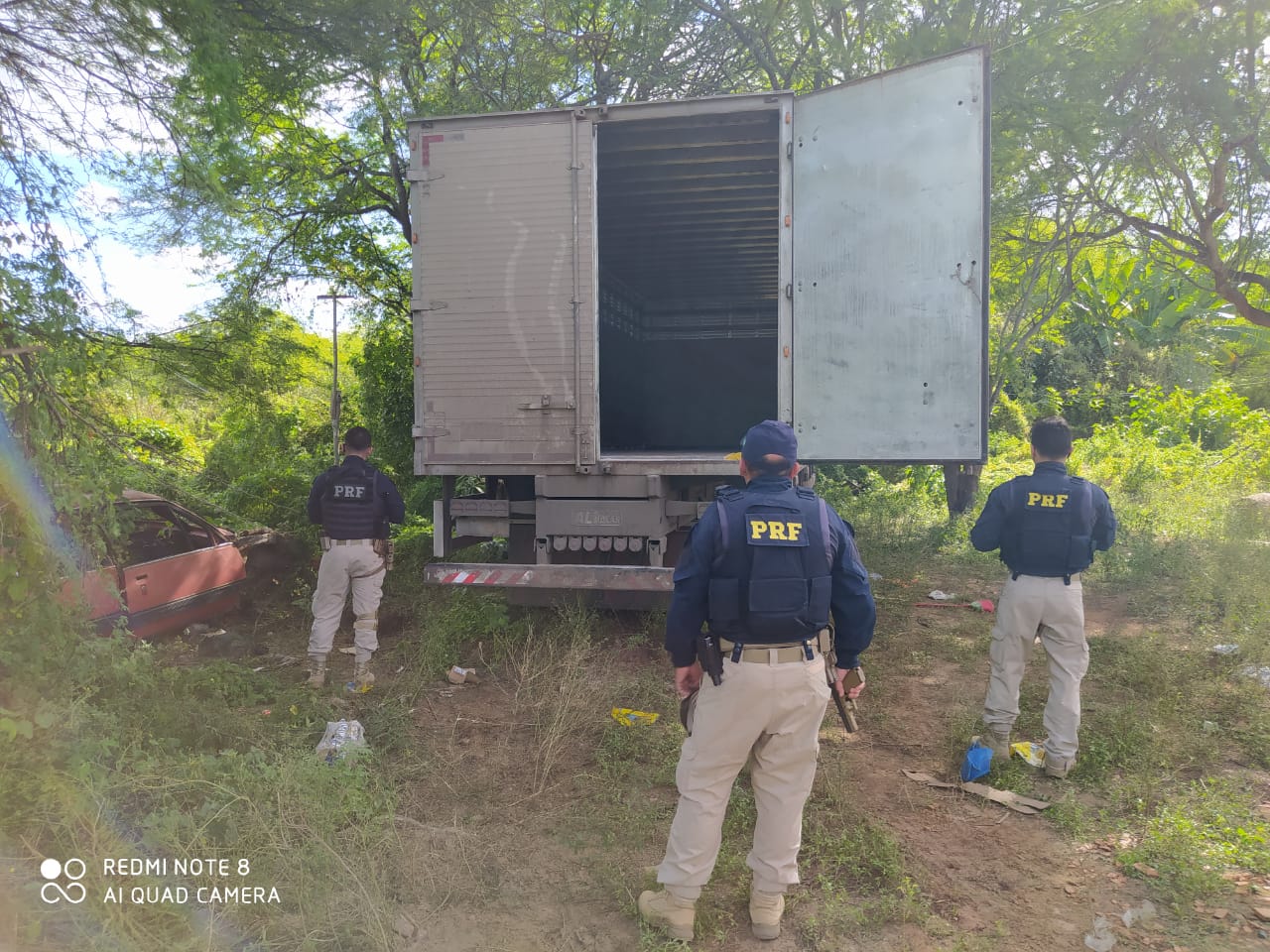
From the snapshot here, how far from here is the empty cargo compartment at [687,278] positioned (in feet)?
19.6

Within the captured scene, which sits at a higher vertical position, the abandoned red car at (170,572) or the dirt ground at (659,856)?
the abandoned red car at (170,572)

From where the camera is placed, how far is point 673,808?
371 centimetres

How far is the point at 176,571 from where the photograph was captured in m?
5.73

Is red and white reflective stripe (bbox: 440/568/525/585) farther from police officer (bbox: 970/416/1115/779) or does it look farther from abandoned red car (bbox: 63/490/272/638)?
police officer (bbox: 970/416/1115/779)

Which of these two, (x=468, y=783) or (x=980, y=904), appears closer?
(x=980, y=904)

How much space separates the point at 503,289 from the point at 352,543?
191cm

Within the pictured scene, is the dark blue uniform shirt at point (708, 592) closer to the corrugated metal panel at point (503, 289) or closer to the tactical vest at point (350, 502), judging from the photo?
the corrugated metal panel at point (503, 289)

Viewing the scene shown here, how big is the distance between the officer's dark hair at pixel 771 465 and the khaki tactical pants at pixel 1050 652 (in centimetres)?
192

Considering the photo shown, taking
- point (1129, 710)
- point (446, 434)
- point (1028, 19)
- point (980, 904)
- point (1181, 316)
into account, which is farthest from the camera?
point (1181, 316)

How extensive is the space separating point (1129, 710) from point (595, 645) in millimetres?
3191

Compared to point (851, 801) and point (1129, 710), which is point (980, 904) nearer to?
point (851, 801)


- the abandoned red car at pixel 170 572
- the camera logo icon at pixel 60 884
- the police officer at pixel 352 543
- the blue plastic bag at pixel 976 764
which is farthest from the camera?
the police officer at pixel 352 543

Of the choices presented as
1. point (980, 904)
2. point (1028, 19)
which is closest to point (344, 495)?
point (980, 904)

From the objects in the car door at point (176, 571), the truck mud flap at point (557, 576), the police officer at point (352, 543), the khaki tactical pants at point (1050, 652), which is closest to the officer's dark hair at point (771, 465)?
the khaki tactical pants at point (1050, 652)
